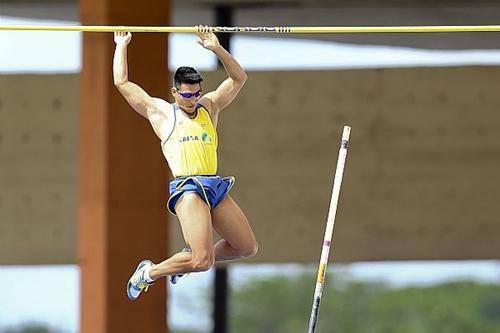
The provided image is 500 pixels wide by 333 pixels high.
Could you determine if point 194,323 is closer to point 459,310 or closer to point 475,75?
point 459,310

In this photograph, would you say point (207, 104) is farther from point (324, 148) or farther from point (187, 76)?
point (324, 148)

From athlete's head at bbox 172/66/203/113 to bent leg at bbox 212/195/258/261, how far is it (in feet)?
2.01

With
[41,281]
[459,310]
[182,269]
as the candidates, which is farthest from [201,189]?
[459,310]

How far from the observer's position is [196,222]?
10570 millimetres

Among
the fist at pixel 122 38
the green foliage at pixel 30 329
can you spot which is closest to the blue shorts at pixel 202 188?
the fist at pixel 122 38

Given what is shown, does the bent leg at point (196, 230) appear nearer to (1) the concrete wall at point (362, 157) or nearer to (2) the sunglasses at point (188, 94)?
(2) the sunglasses at point (188, 94)

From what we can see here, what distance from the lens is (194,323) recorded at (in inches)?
1676

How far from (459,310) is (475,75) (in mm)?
24245

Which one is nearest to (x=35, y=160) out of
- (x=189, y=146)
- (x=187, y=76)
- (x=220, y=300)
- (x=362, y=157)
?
(x=220, y=300)

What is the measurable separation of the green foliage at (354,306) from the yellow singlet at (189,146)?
30.5 meters

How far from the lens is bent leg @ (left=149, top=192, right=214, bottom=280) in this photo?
10570mm

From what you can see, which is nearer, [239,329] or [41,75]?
[41,75]

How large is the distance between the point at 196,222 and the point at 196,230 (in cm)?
5

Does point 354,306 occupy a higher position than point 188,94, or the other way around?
point 188,94
